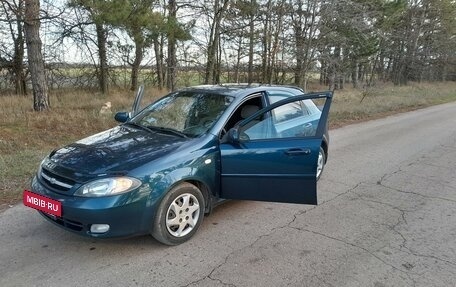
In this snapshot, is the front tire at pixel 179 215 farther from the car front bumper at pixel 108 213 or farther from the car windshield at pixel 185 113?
the car windshield at pixel 185 113

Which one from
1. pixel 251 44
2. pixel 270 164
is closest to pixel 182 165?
pixel 270 164

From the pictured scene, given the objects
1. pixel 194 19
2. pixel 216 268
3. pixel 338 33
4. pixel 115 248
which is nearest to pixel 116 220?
pixel 115 248

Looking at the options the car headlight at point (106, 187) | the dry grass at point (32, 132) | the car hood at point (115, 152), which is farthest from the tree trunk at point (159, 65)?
the car headlight at point (106, 187)

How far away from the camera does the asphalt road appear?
3041 millimetres

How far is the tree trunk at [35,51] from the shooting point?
30.1ft

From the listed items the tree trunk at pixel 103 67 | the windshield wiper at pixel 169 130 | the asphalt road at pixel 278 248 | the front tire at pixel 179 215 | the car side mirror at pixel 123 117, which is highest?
the tree trunk at pixel 103 67

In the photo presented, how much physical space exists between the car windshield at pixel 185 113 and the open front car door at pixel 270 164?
390 millimetres

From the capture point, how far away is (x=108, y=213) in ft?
10.1

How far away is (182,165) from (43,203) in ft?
4.22

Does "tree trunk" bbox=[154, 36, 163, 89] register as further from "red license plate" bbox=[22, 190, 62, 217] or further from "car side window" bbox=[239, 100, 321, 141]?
"red license plate" bbox=[22, 190, 62, 217]

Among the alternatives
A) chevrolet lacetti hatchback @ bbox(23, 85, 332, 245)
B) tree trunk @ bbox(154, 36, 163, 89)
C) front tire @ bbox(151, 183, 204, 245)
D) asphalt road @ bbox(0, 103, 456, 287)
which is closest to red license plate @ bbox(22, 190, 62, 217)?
chevrolet lacetti hatchback @ bbox(23, 85, 332, 245)

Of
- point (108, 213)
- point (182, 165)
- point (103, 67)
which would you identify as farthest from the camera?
point (103, 67)

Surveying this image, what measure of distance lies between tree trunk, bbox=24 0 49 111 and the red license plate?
7344mm

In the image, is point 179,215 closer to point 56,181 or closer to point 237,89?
point 56,181
